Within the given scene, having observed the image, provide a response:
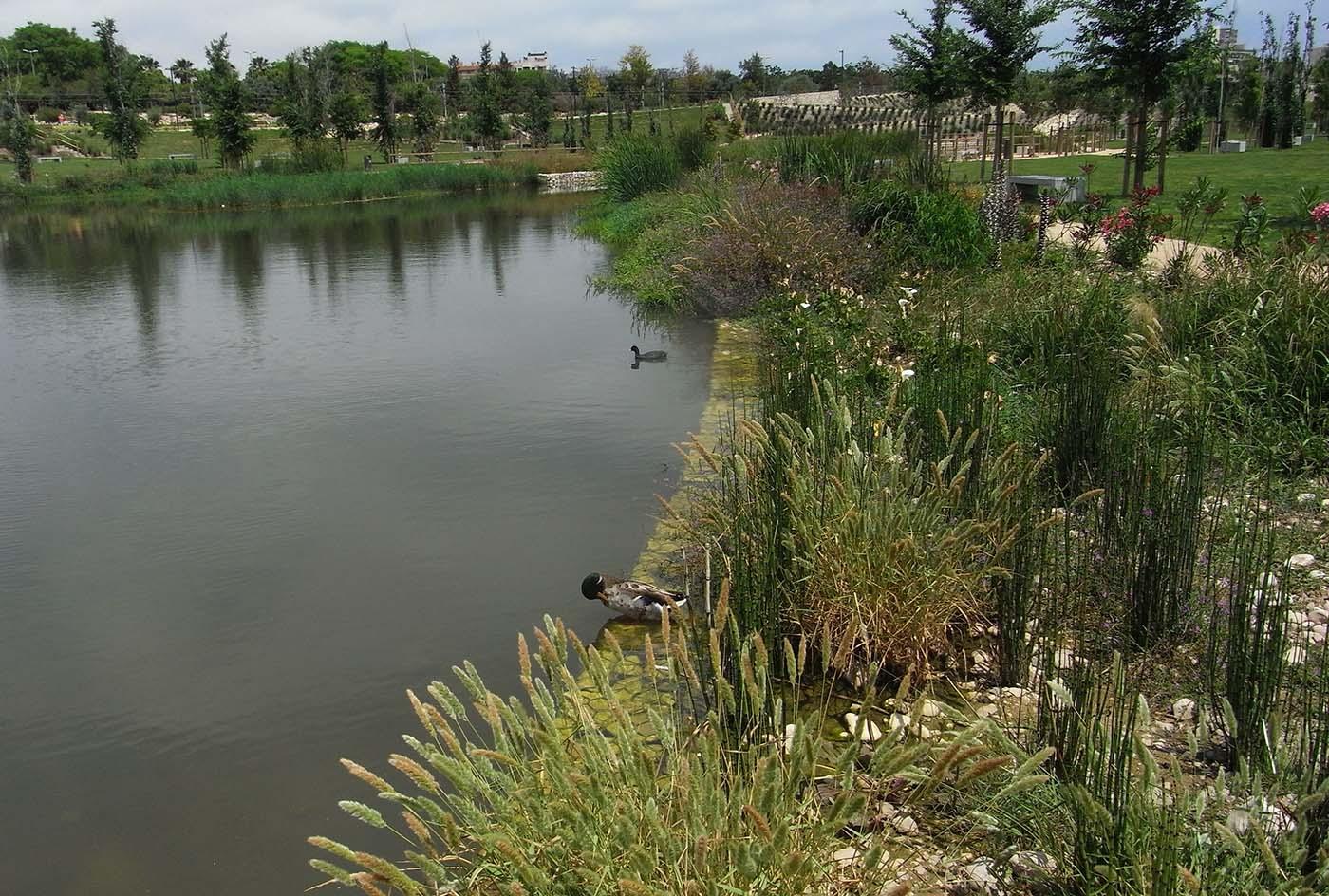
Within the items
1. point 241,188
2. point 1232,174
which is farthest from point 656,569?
point 241,188

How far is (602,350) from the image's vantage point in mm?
9219

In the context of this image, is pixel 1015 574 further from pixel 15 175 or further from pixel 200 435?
pixel 15 175

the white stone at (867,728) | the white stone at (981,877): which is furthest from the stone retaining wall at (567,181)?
the white stone at (981,877)

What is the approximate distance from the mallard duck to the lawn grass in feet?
20.3

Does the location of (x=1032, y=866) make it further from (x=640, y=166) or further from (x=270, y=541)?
(x=640, y=166)

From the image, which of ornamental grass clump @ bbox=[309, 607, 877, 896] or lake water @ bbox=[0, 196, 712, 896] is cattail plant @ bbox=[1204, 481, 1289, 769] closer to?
ornamental grass clump @ bbox=[309, 607, 877, 896]

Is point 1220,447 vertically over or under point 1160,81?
under

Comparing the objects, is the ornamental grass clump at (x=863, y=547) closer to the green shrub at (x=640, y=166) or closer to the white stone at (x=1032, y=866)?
the white stone at (x=1032, y=866)

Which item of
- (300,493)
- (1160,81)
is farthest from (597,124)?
(300,493)

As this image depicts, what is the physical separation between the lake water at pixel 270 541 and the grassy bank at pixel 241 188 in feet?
54.9

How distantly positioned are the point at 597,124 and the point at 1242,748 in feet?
158

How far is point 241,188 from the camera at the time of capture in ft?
88.4

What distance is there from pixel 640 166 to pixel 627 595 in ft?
51.1

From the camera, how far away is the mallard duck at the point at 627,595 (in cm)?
395
